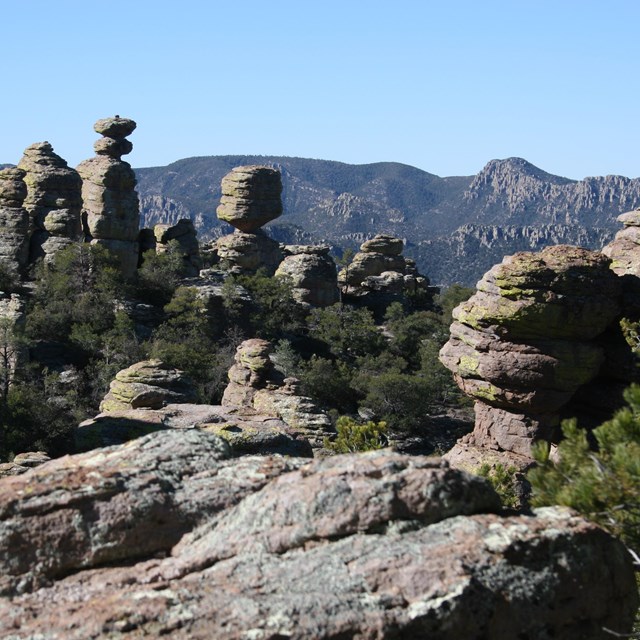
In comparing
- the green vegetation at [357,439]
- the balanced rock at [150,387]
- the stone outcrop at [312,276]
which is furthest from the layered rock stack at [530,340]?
the stone outcrop at [312,276]

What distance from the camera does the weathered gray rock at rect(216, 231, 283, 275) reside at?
210 ft

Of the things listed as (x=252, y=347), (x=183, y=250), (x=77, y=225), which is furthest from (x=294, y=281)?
(x=252, y=347)

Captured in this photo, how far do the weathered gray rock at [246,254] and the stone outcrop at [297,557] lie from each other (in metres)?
56.4

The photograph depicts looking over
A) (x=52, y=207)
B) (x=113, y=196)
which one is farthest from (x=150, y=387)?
(x=52, y=207)

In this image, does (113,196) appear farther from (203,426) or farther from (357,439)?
(357,439)

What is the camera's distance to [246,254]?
6462 centimetres

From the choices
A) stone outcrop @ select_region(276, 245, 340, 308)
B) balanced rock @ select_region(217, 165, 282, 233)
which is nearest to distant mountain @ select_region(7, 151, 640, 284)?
stone outcrop @ select_region(276, 245, 340, 308)

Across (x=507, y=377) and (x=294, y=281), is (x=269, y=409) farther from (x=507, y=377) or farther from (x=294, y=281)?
(x=294, y=281)

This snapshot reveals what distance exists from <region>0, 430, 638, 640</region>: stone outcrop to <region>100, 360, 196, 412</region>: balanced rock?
21603 mm

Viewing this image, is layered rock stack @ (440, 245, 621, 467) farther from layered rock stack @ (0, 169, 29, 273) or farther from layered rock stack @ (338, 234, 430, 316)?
layered rock stack @ (338, 234, 430, 316)

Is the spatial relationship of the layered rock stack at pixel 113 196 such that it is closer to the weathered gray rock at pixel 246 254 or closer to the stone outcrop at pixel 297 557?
the weathered gray rock at pixel 246 254

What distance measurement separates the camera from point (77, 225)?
176 ft

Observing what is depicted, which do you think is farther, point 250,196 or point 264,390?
point 250,196

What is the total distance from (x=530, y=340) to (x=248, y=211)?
42517 millimetres
